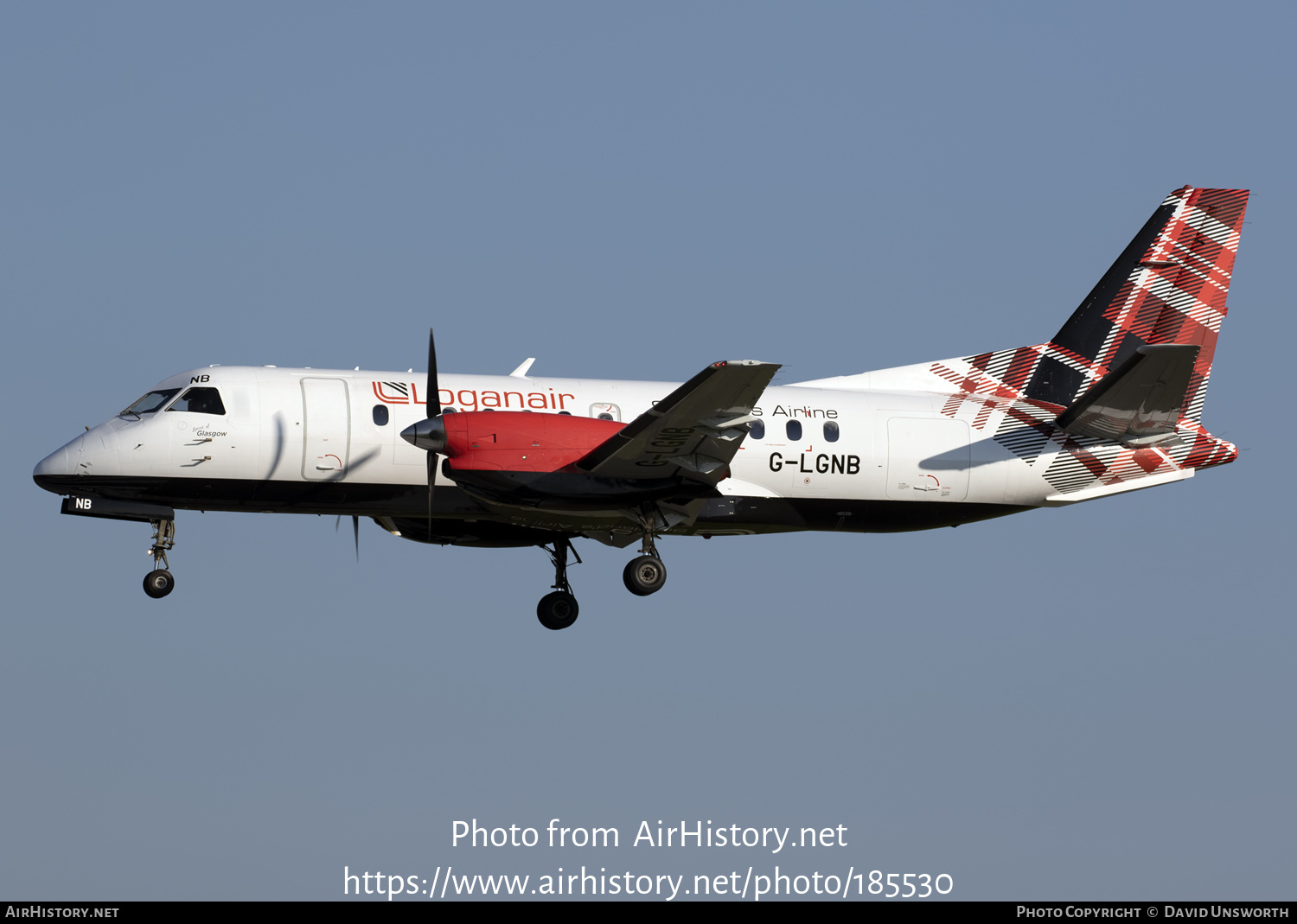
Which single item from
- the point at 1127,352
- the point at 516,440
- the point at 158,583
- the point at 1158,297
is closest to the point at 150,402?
the point at 158,583

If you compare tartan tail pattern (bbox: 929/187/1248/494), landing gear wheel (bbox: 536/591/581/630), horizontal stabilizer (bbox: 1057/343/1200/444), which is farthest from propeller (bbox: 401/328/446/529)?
horizontal stabilizer (bbox: 1057/343/1200/444)

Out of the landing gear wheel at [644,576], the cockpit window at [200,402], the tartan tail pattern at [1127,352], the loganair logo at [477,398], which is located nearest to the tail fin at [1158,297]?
the tartan tail pattern at [1127,352]

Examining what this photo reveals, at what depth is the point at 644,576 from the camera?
23031 millimetres

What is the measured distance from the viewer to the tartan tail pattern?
81.3 feet

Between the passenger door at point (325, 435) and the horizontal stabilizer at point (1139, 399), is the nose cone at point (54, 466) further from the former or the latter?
the horizontal stabilizer at point (1139, 399)

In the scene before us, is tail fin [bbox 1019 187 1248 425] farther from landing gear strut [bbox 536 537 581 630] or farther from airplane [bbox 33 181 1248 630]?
landing gear strut [bbox 536 537 581 630]

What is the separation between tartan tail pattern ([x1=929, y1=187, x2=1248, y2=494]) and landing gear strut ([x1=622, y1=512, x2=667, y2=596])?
5008mm

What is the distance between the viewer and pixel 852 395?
24.8m

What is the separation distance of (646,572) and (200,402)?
6.38m

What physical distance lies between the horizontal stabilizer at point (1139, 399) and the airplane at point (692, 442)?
0.04 meters

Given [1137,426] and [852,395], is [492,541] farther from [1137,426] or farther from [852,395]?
[1137,426]

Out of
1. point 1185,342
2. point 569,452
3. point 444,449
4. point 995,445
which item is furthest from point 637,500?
point 1185,342

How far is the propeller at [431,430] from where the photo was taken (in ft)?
68.8

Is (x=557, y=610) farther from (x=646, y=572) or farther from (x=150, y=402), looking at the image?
(x=150, y=402)
